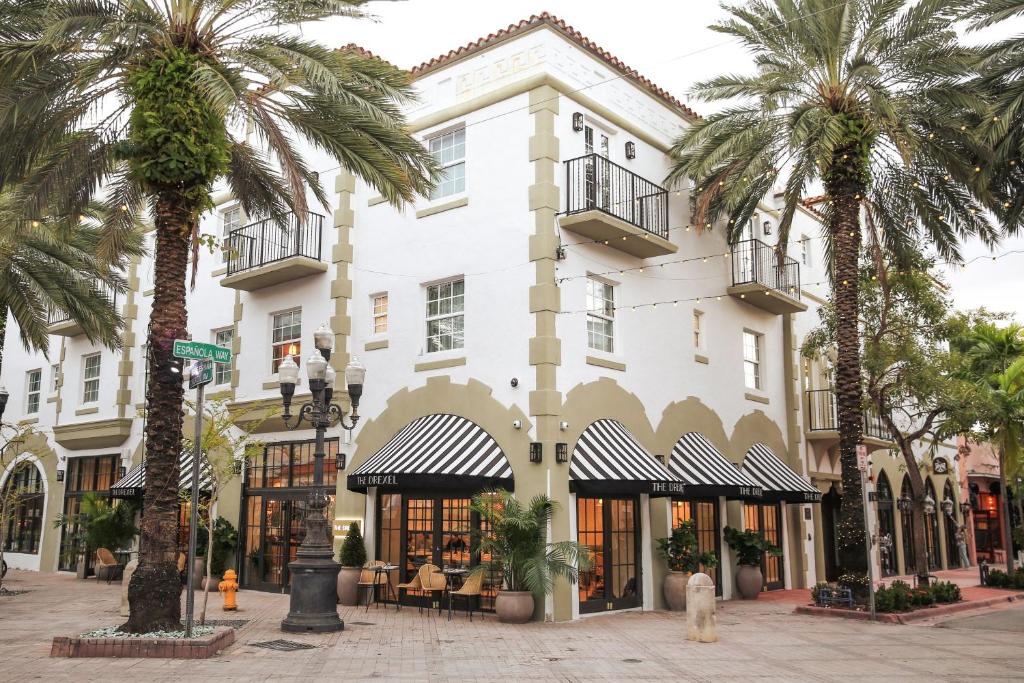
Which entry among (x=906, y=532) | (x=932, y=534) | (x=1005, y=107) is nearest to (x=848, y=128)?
(x=1005, y=107)

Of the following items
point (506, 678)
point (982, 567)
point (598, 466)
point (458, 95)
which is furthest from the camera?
point (982, 567)

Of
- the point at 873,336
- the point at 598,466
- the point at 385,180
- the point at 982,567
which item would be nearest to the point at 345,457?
the point at 598,466

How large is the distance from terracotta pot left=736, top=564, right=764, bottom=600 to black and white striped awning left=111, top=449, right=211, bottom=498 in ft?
38.6

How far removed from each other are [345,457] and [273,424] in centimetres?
250

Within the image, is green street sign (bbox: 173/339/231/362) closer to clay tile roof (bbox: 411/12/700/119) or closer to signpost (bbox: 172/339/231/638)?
signpost (bbox: 172/339/231/638)

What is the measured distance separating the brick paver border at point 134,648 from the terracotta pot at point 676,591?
9.33 meters

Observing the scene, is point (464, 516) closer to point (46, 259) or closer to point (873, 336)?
point (873, 336)

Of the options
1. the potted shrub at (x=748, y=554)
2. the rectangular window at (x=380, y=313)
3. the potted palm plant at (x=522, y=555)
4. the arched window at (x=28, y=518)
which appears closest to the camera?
the potted palm plant at (x=522, y=555)

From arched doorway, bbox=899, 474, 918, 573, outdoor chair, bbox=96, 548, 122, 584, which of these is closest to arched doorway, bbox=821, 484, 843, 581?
arched doorway, bbox=899, 474, 918, 573

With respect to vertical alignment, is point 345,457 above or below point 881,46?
below

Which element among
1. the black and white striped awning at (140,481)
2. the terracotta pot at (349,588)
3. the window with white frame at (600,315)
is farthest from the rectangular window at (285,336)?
the window with white frame at (600,315)

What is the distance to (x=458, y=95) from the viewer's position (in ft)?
62.5

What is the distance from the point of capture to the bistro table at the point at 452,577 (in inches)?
639

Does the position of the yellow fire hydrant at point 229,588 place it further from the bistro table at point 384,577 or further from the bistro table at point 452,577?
the bistro table at point 452,577
